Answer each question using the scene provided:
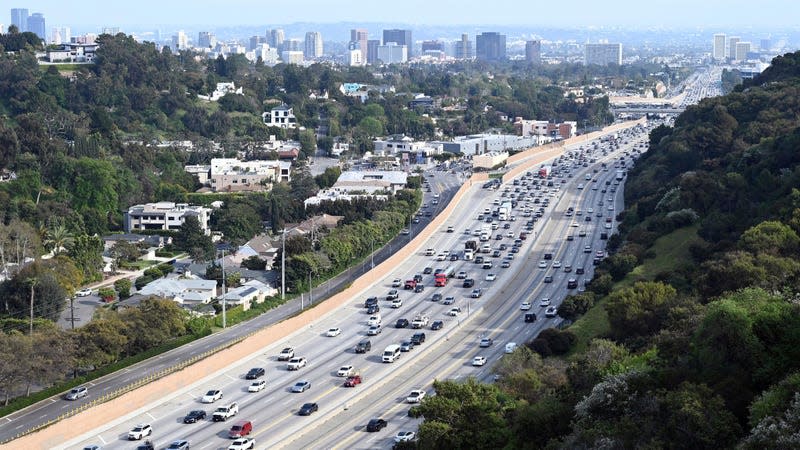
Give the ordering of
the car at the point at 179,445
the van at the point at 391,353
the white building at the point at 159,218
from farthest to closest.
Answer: the white building at the point at 159,218 → the van at the point at 391,353 → the car at the point at 179,445

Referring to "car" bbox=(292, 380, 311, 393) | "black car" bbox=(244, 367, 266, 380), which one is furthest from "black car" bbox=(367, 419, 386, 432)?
"black car" bbox=(244, 367, 266, 380)

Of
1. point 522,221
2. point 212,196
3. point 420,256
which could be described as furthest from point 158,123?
point 420,256

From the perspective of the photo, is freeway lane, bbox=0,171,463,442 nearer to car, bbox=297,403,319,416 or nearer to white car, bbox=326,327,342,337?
white car, bbox=326,327,342,337

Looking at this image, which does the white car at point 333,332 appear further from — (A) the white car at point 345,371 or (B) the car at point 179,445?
(B) the car at point 179,445

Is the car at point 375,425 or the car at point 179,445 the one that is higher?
the car at point 375,425

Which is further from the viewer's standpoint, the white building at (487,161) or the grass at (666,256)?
the white building at (487,161)

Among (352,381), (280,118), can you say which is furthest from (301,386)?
(280,118)

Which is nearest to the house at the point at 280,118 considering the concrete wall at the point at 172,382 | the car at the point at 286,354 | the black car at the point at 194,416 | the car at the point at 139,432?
A: the concrete wall at the point at 172,382

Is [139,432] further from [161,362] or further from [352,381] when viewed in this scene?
[161,362]

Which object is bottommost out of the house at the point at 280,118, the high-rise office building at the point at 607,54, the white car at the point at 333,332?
the white car at the point at 333,332
